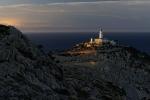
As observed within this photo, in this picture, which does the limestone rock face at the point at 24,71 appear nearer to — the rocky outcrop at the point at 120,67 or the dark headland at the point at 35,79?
the dark headland at the point at 35,79

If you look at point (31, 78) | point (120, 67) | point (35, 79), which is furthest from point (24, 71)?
point (120, 67)

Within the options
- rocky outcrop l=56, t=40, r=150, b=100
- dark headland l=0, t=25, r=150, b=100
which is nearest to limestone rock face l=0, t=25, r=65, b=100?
dark headland l=0, t=25, r=150, b=100

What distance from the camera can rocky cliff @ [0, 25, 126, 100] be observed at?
1741 inches

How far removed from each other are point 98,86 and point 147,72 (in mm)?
45967

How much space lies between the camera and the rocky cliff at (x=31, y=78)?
44.2 metres

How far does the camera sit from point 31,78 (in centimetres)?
4797

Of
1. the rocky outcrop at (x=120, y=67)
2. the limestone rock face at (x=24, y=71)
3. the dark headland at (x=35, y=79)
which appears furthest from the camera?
the rocky outcrop at (x=120, y=67)

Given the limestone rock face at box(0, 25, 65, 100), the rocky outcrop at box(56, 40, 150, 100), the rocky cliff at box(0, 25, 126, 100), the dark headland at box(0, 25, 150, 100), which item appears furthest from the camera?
the rocky outcrop at box(56, 40, 150, 100)

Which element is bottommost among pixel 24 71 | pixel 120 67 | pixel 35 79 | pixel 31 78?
pixel 120 67

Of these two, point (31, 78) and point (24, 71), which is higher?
point (24, 71)

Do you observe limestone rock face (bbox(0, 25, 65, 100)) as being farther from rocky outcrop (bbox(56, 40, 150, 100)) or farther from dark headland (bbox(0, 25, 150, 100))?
rocky outcrop (bbox(56, 40, 150, 100))

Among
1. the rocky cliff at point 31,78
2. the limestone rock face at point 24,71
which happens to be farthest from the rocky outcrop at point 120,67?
the limestone rock face at point 24,71

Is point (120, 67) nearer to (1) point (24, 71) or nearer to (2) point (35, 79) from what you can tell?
(2) point (35, 79)

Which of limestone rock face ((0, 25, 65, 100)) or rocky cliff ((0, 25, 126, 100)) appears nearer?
limestone rock face ((0, 25, 65, 100))
